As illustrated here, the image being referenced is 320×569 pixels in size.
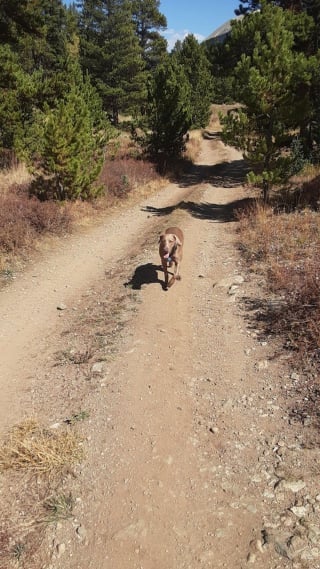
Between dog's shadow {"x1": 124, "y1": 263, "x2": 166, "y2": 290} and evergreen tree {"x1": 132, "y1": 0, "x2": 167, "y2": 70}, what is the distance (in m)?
41.3

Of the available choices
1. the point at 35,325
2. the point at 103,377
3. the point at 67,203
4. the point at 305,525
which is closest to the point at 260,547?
the point at 305,525

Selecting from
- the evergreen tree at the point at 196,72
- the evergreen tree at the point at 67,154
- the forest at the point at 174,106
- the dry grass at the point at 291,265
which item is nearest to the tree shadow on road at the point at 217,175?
the forest at the point at 174,106

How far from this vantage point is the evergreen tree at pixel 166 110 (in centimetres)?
2205

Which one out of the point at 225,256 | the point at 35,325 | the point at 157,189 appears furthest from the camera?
the point at 157,189

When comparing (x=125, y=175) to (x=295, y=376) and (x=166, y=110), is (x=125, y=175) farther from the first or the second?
(x=295, y=376)

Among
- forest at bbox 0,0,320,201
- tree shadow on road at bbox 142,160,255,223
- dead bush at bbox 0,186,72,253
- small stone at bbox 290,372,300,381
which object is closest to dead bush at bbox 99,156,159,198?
forest at bbox 0,0,320,201

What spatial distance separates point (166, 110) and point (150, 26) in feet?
106

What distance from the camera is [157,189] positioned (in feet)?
69.4

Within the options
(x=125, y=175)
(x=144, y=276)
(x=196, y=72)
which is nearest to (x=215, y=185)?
(x=125, y=175)

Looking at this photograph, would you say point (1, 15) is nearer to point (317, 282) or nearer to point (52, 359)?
point (52, 359)

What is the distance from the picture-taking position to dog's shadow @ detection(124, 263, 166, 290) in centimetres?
942

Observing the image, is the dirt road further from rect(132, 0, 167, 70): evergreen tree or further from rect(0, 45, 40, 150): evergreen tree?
rect(132, 0, 167, 70): evergreen tree

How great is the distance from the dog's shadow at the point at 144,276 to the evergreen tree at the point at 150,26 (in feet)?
135

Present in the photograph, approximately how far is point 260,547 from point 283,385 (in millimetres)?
2413
